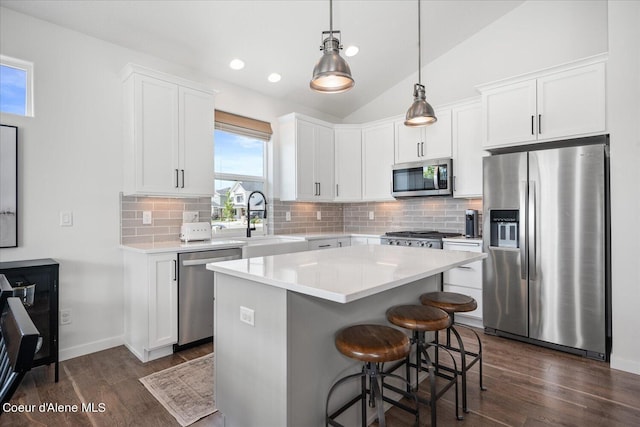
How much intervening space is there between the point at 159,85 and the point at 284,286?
8.22ft

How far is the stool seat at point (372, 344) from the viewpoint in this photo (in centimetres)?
147

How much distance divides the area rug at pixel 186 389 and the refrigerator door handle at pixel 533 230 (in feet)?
9.22

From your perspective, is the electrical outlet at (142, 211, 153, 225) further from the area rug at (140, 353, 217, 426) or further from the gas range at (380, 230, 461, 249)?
the gas range at (380, 230, 461, 249)

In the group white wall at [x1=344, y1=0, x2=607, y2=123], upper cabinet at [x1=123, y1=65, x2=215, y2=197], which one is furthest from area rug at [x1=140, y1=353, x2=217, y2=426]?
white wall at [x1=344, y1=0, x2=607, y2=123]

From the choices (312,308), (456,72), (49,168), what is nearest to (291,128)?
(456,72)

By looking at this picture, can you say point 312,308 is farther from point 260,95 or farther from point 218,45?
point 260,95

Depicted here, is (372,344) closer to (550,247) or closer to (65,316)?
(550,247)

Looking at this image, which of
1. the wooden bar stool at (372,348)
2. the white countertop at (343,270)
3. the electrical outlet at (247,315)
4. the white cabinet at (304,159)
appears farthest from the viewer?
the white cabinet at (304,159)

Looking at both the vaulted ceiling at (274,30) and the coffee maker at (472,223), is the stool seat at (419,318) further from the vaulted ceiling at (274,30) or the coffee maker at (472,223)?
the vaulted ceiling at (274,30)

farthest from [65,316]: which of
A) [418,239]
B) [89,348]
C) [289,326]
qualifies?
[418,239]

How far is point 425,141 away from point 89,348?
405cm

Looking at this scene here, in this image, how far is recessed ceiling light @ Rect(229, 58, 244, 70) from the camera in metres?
3.67

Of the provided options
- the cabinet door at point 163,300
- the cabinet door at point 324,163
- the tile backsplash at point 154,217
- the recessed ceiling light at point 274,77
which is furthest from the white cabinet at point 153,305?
the recessed ceiling light at point 274,77

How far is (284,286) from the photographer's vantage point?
1.44m
